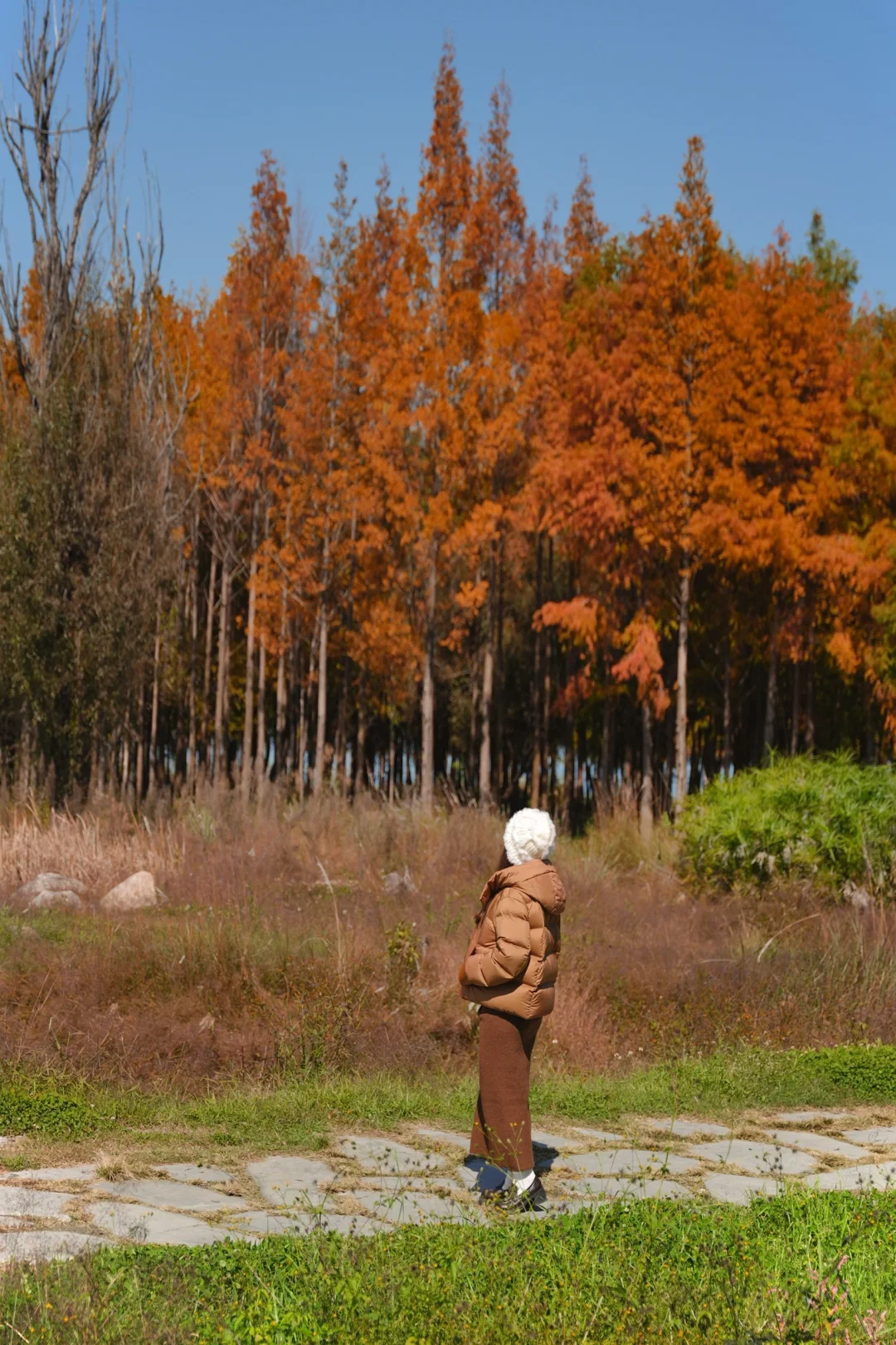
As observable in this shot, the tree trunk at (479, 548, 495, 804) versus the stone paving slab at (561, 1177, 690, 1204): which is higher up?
the tree trunk at (479, 548, 495, 804)

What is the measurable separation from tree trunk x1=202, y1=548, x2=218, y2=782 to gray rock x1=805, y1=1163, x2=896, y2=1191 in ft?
A: 70.1

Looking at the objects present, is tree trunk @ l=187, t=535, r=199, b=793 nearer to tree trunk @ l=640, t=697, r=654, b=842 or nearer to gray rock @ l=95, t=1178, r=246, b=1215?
tree trunk @ l=640, t=697, r=654, b=842

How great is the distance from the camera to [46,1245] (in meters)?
4.53

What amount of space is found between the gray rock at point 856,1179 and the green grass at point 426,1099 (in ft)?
3.78

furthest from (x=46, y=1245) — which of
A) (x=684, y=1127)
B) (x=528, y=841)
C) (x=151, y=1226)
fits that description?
(x=684, y=1127)

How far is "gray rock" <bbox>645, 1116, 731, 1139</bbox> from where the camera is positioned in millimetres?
7164

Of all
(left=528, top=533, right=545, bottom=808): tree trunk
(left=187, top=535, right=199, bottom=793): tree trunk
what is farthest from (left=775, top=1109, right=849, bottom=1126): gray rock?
(left=187, top=535, right=199, bottom=793): tree trunk

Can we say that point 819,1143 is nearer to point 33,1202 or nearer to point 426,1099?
point 426,1099

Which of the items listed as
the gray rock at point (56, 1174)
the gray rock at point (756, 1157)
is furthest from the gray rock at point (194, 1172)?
the gray rock at point (756, 1157)

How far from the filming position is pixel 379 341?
24.8 metres

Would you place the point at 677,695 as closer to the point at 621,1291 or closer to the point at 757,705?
the point at 757,705

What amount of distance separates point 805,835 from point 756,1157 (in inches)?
258

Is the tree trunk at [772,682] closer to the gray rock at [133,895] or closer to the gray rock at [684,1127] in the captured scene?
the gray rock at [133,895]

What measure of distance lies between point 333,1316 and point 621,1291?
36.2 inches
